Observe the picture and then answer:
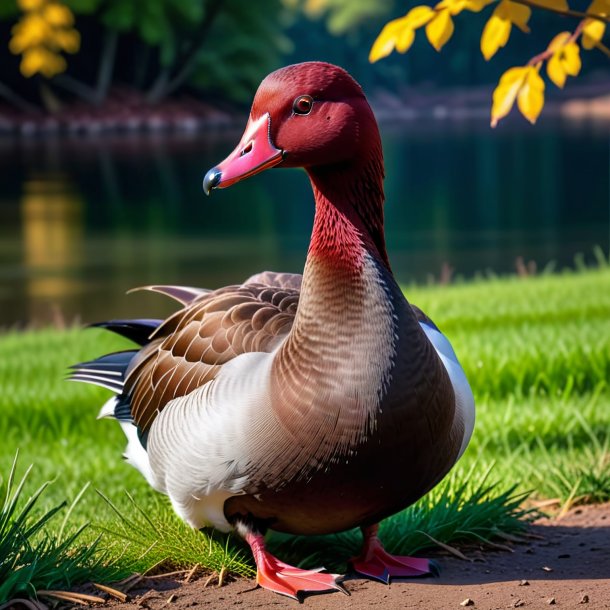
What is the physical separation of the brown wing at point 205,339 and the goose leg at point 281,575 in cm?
54

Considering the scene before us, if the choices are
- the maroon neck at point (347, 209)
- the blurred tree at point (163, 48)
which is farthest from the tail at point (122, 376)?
the blurred tree at point (163, 48)

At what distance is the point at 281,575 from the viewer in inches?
143

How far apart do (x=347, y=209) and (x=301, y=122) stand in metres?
0.31

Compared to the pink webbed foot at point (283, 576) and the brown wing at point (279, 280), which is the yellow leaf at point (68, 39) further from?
the pink webbed foot at point (283, 576)

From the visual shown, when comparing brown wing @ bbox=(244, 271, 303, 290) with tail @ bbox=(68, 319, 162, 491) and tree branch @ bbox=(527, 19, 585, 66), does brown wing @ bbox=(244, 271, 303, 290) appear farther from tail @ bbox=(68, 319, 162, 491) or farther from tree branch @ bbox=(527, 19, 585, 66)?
tree branch @ bbox=(527, 19, 585, 66)

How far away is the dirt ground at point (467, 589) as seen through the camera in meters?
3.44

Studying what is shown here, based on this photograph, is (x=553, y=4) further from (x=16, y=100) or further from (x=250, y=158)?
(x=16, y=100)

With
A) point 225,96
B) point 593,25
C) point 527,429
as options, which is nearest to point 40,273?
point 527,429

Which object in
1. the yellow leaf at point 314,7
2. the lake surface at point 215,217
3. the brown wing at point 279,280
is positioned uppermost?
the yellow leaf at point 314,7

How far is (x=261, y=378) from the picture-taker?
133 inches

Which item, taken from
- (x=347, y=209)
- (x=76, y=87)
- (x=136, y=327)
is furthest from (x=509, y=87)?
(x=76, y=87)

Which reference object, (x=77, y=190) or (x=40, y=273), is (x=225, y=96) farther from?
(x=40, y=273)

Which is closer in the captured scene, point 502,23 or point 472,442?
point 502,23

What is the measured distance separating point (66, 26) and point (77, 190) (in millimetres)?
15372
